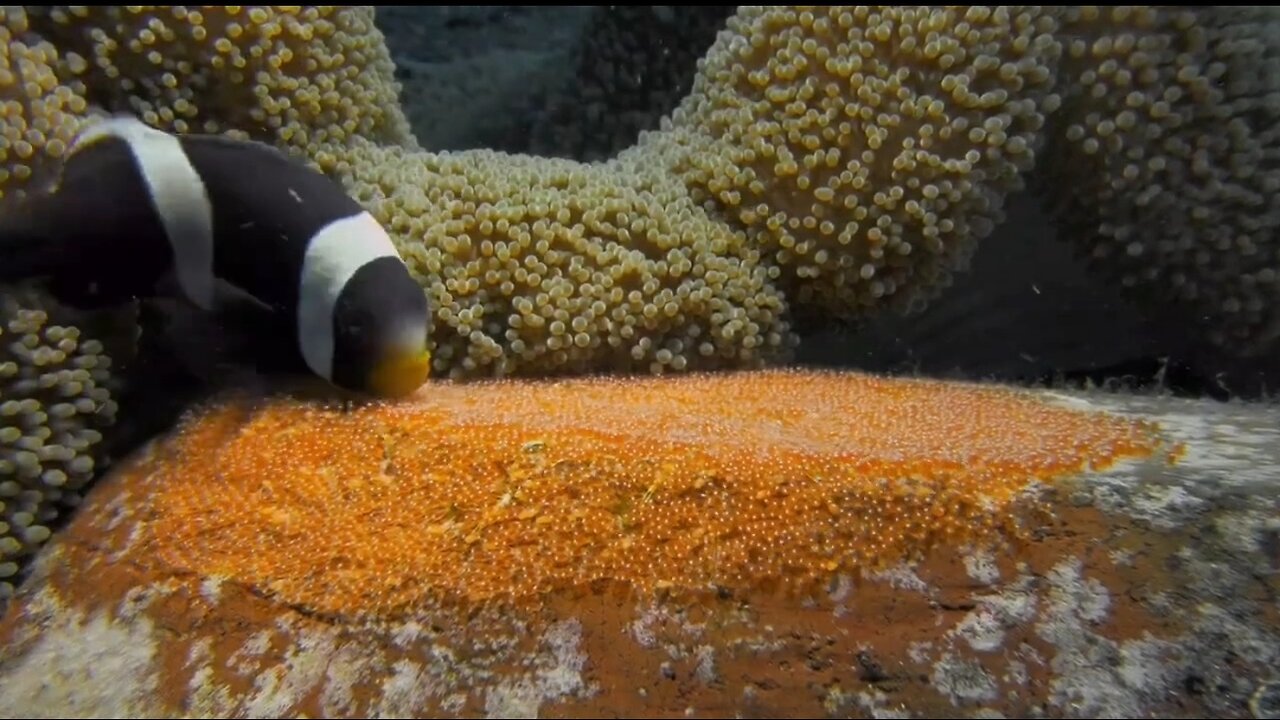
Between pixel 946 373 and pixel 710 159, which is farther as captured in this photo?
pixel 946 373

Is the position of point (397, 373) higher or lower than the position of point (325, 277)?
lower

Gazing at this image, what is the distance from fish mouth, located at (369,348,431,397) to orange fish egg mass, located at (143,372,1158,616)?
5cm

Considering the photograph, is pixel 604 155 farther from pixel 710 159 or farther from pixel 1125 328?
pixel 1125 328

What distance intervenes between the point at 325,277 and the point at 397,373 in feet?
0.78

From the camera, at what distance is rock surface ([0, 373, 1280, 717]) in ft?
3.79

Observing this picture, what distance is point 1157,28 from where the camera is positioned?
6.43 ft

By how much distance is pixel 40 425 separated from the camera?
161cm

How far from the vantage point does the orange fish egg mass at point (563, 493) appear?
1.25 m

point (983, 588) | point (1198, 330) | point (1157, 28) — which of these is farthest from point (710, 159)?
point (1198, 330)

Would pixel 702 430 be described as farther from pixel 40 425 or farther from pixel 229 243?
pixel 40 425

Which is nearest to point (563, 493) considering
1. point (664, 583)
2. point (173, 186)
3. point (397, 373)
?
point (664, 583)

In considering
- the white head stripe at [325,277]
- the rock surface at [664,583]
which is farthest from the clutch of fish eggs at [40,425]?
the white head stripe at [325,277]

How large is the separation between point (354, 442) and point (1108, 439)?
130 cm

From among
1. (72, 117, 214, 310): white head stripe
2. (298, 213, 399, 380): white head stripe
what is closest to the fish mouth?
(298, 213, 399, 380): white head stripe
